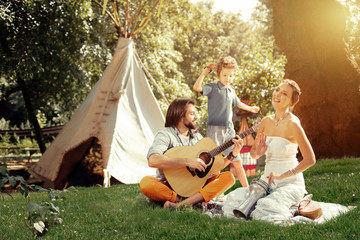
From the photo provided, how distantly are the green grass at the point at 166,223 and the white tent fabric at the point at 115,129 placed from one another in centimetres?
265

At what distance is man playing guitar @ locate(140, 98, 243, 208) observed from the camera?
4441 mm

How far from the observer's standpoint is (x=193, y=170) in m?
4.54

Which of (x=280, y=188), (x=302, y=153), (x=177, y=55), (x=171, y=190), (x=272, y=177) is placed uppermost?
(x=177, y=55)

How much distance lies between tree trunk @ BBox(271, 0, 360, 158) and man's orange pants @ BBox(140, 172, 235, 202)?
13.2 ft

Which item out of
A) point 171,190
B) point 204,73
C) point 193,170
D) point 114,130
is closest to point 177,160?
point 193,170

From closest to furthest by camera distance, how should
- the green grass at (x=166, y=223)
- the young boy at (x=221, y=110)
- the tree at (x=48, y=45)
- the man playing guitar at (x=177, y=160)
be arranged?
the green grass at (x=166, y=223), the man playing guitar at (x=177, y=160), the young boy at (x=221, y=110), the tree at (x=48, y=45)

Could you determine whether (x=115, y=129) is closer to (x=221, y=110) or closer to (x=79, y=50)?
(x=221, y=110)

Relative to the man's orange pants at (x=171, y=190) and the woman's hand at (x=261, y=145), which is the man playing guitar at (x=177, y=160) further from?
the woman's hand at (x=261, y=145)

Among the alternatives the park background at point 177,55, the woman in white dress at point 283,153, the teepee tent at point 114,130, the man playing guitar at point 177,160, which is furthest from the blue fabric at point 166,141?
the teepee tent at point 114,130

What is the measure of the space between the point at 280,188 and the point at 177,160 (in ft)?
3.48

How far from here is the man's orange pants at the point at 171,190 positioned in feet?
15.1

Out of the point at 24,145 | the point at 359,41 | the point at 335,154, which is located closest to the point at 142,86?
the point at 335,154

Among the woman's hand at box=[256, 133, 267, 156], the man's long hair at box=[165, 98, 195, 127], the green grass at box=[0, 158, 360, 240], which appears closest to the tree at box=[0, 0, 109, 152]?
the green grass at box=[0, 158, 360, 240]

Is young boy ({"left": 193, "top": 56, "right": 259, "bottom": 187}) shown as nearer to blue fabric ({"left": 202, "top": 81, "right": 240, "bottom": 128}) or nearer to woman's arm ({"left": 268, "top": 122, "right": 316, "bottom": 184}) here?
blue fabric ({"left": 202, "top": 81, "right": 240, "bottom": 128})
